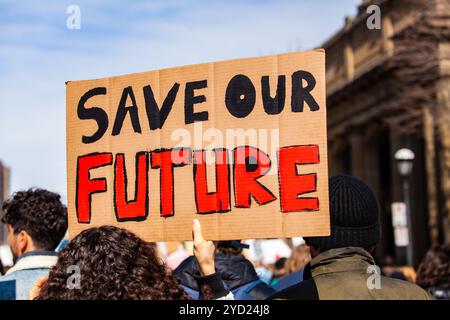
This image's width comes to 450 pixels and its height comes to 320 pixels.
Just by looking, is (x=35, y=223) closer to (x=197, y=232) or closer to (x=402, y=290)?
(x=197, y=232)

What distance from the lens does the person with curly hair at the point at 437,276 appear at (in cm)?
620

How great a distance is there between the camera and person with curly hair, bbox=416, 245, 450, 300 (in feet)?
20.4

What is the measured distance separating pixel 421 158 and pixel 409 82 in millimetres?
9903

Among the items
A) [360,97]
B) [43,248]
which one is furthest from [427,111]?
[43,248]

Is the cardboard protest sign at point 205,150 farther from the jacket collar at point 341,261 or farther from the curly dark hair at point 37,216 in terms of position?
the curly dark hair at point 37,216

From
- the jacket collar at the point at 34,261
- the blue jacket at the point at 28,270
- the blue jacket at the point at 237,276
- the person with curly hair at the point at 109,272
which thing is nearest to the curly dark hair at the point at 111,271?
the person with curly hair at the point at 109,272

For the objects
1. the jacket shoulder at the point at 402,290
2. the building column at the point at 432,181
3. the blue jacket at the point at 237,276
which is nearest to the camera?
the jacket shoulder at the point at 402,290

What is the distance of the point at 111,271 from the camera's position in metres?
3.17

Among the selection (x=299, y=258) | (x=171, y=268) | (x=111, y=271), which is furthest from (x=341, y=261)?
(x=299, y=258)

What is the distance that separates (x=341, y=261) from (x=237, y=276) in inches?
80.4

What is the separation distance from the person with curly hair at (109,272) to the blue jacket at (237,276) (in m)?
2.11

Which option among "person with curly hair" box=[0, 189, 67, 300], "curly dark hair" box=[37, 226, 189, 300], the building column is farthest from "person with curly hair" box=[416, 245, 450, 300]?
the building column
